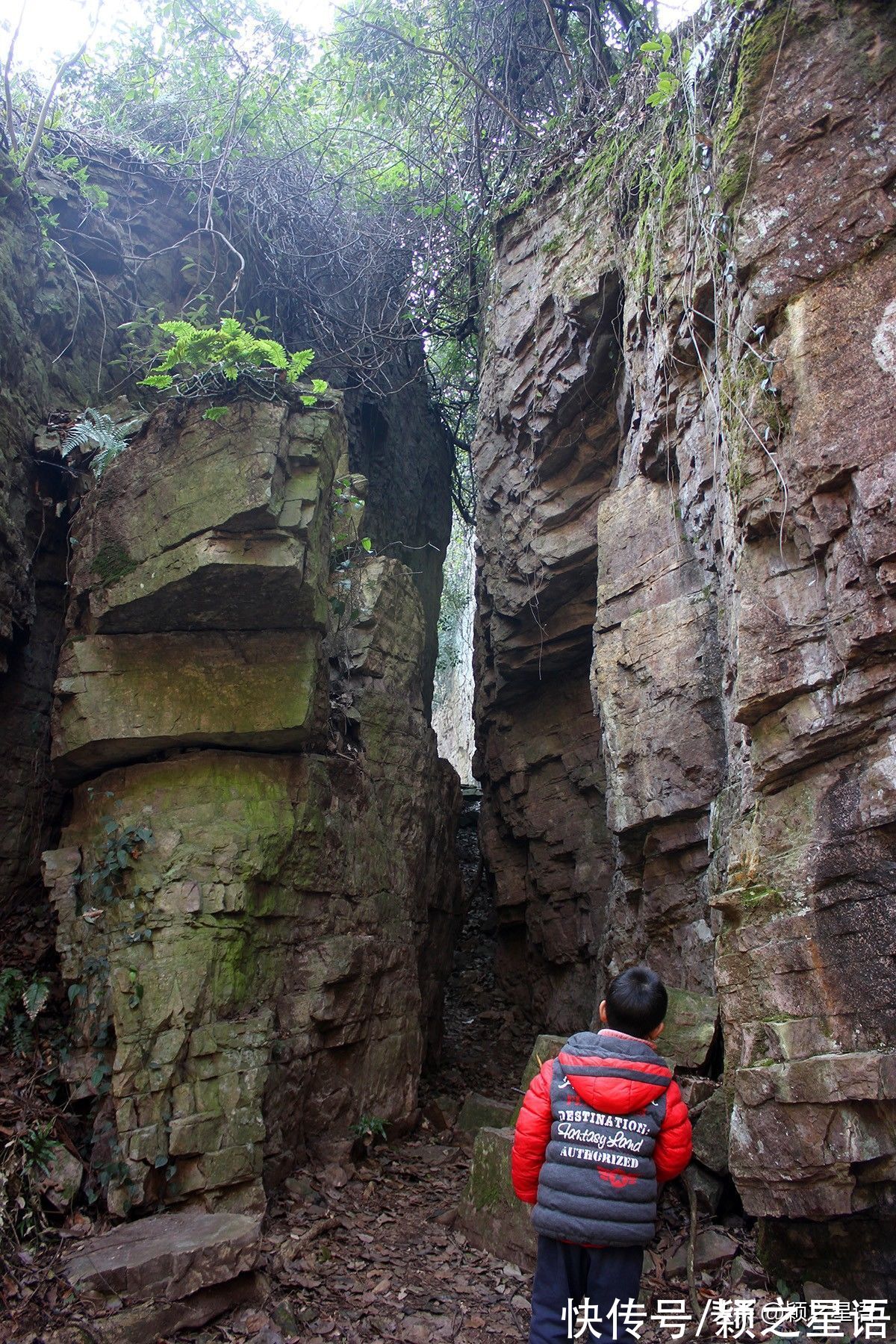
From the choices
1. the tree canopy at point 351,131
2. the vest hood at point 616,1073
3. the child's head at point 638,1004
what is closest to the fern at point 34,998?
the vest hood at point 616,1073

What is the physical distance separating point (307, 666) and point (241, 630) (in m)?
0.61

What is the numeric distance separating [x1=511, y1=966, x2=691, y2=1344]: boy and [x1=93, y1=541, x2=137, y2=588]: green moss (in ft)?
16.3

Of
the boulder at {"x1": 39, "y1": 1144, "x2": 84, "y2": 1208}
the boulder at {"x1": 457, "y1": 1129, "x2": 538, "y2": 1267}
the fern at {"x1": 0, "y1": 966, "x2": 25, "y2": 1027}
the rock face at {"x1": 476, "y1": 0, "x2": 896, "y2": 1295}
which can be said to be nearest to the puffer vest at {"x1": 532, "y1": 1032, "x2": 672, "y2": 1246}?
the rock face at {"x1": 476, "y1": 0, "x2": 896, "y2": 1295}

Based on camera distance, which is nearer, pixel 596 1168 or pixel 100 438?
pixel 596 1168

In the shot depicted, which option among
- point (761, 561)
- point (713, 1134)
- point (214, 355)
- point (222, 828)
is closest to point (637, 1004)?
point (713, 1134)

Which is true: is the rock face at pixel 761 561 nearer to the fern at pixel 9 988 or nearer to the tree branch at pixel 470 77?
the tree branch at pixel 470 77

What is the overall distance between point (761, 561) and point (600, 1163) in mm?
3193

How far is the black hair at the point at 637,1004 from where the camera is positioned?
3234mm

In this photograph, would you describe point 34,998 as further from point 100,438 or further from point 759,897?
point 759,897

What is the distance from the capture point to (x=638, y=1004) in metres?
3.23

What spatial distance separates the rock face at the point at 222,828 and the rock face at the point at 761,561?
234 cm

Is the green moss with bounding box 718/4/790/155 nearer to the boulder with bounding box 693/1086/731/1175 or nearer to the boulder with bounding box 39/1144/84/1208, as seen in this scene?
the boulder with bounding box 693/1086/731/1175

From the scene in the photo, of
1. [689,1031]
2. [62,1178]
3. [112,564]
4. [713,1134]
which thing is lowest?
[62,1178]

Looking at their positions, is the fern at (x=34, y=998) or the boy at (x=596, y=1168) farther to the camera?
the fern at (x=34, y=998)
